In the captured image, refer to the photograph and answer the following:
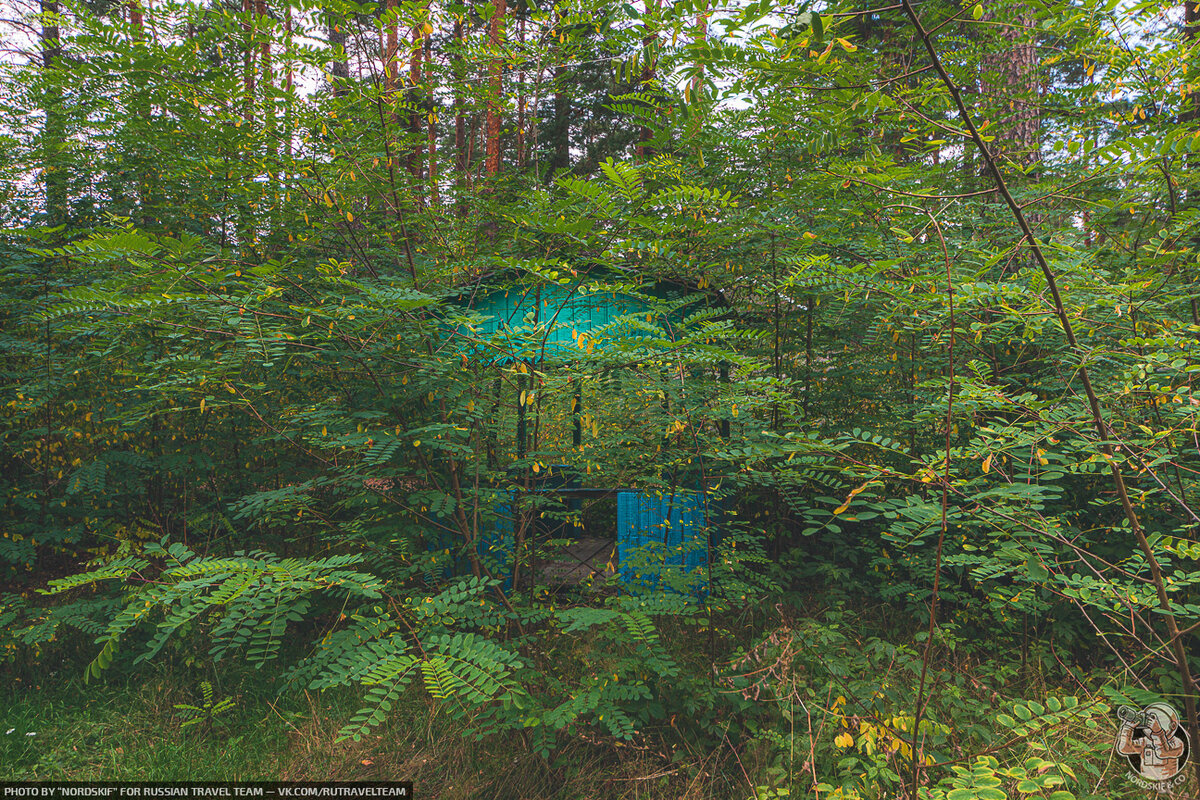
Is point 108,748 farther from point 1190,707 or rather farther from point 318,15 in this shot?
point 1190,707

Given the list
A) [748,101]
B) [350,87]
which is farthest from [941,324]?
[350,87]

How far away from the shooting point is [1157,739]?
6.47 feet

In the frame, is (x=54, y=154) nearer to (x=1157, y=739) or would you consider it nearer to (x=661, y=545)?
(x=661, y=545)

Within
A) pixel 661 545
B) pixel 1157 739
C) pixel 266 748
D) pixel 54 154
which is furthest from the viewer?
pixel 54 154

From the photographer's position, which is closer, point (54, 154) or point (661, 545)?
point (661, 545)

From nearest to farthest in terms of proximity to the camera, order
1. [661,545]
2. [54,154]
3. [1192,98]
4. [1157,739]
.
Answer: [1157,739], [661,545], [1192,98], [54,154]

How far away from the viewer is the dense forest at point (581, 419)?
2.19 m

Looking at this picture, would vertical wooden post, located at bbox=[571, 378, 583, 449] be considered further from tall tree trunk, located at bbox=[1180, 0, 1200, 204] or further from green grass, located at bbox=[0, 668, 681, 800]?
tall tree trunk, located at bbox=[1180, 0, 1200, 204]

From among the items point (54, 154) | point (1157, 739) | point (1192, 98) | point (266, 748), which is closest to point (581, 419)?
point (266, 748)

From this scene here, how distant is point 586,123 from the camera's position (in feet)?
42.5

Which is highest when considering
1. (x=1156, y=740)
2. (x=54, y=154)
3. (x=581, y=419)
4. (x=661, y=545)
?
(x=54, y=154)

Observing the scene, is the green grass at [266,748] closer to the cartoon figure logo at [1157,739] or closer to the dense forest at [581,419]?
the dense forest at [581,419]

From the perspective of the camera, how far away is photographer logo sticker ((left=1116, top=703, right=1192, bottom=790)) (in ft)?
6.37

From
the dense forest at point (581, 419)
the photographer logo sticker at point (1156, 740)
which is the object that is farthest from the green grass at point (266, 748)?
the photographer logo sticker at point (1156, 740)
